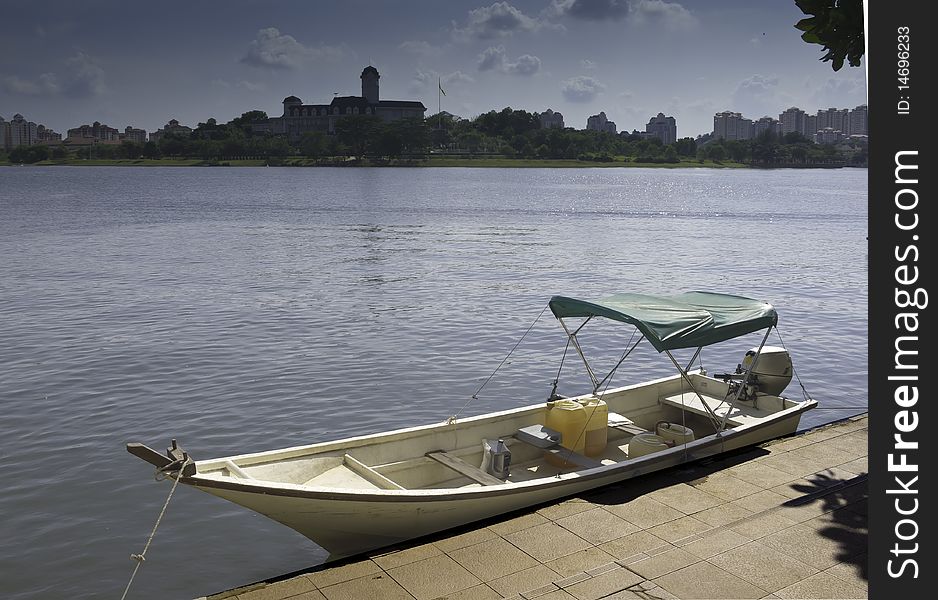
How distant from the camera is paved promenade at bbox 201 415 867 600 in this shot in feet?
29.8

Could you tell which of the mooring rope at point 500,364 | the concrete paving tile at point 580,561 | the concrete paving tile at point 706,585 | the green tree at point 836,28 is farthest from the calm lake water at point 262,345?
the green tree at point 836,28

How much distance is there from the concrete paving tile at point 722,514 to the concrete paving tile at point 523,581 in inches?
102

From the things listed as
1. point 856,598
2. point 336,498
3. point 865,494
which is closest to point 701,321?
point 865,494

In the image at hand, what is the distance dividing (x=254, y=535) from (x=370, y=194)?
98081 millimetres

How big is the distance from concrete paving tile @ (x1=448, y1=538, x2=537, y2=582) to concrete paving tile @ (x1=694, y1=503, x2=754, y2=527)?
257 cm

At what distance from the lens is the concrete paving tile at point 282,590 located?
902 cm

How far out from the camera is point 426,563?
9820 mm

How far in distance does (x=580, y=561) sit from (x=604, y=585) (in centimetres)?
76

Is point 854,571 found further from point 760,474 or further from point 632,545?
point 760,474

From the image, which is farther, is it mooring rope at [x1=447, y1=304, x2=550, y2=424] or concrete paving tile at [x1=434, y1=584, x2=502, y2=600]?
mooring rope at [x1=447, y1=304, x2=550, y2=424]

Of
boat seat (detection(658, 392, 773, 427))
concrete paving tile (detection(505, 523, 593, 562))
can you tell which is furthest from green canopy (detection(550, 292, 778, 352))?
concrete paving tile (detection(505, 523, 593, 562))

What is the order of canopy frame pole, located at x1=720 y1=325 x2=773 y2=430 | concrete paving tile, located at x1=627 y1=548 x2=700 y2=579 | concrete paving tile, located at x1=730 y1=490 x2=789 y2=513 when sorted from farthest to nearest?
canopy frame pole, located at x1=720 y1=325 x2=773 y2=430
concrete paving tile, located at x1=730 y1=490 x2=789 y2=513
concrete paving tile, located at x1=627 y1=548 x2=700 y2=579

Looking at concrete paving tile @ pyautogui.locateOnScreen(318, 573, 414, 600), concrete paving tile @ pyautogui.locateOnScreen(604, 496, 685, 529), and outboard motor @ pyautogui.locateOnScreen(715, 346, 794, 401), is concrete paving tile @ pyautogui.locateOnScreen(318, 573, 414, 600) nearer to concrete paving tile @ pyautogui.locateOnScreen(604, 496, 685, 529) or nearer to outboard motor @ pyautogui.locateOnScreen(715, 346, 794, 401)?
concrete paving tile @ pyautogui.locateOnScreen(604, 496, 685, 529)

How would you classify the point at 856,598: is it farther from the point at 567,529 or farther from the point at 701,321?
the point at 701,321
